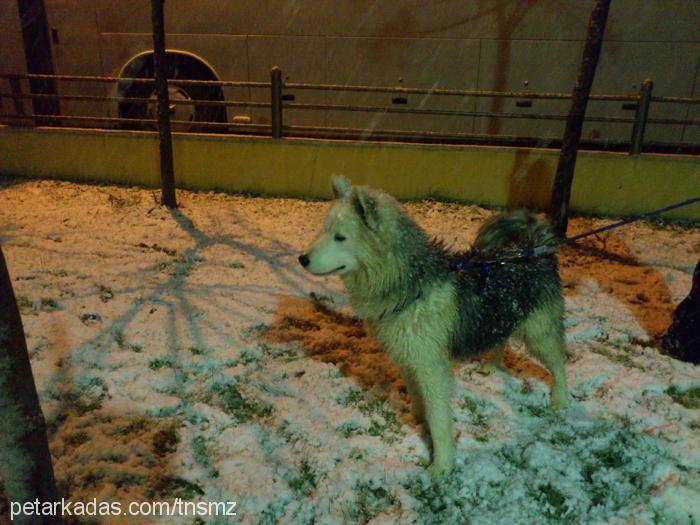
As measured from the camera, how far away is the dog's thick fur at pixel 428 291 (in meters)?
2.75

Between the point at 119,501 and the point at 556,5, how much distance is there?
842 cm

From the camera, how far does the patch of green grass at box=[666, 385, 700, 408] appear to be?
3580 mm

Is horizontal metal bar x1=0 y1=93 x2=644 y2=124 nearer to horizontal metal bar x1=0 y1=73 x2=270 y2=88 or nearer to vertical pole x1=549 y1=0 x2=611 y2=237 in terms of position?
horizontal metal bar x1=0 y1=73 x2=270 y2=88

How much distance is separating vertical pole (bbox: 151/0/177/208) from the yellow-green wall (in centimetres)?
113

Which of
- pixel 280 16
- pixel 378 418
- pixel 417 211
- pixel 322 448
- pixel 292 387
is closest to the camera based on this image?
pixel 322 448

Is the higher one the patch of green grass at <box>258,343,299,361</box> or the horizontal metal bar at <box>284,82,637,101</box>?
the horizontal metal bar at <box>284,82,637,101</box>

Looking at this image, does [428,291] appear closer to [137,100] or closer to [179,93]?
[137,100]

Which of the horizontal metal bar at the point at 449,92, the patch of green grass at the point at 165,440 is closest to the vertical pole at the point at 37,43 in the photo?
the horizontal metal bar at the point at 449,92

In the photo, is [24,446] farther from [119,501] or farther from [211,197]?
[211,197]

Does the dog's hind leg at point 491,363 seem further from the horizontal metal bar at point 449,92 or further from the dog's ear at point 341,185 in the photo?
the horizontal metal bar at point 449,92

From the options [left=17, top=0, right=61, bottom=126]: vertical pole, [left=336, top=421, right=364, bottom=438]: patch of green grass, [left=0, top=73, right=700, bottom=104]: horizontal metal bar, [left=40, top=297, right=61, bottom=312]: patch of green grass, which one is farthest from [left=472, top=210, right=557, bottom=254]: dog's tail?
[left=17, top=0, right=61, bottom=126]: vertical pole

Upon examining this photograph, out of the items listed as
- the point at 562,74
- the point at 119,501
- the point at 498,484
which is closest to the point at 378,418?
the point at 498,484

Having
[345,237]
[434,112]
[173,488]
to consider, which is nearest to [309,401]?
[173,488]

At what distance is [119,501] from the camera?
8.87 feet
